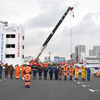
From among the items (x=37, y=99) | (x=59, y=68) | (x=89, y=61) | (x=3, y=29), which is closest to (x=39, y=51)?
(x=59, y=68)

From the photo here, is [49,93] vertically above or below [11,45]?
below

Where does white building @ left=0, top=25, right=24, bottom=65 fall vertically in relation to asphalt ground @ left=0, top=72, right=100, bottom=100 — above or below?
above

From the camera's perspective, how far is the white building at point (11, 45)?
56.6 m

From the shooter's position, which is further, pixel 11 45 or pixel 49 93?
pixel 11 45

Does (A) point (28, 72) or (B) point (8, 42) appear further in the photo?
(B) point (8, 42)

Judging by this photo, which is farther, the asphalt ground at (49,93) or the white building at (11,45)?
the white building at (11,45)

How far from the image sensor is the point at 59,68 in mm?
23469

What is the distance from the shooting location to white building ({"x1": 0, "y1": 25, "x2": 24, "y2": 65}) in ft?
186

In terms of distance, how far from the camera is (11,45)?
57812mm

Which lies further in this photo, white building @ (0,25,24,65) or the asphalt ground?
white building @ (0,25,24,65)

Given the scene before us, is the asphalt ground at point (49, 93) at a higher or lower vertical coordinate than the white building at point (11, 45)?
lower

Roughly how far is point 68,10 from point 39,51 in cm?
1044

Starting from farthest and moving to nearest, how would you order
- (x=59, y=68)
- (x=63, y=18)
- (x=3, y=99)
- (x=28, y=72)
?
1. (x=63, y=18)
2. (x=59, y=68)
3. (x=28, y=72)
4. (x=3, y=99)

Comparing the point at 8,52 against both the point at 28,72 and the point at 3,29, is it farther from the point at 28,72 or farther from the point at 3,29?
the point at 28,72
